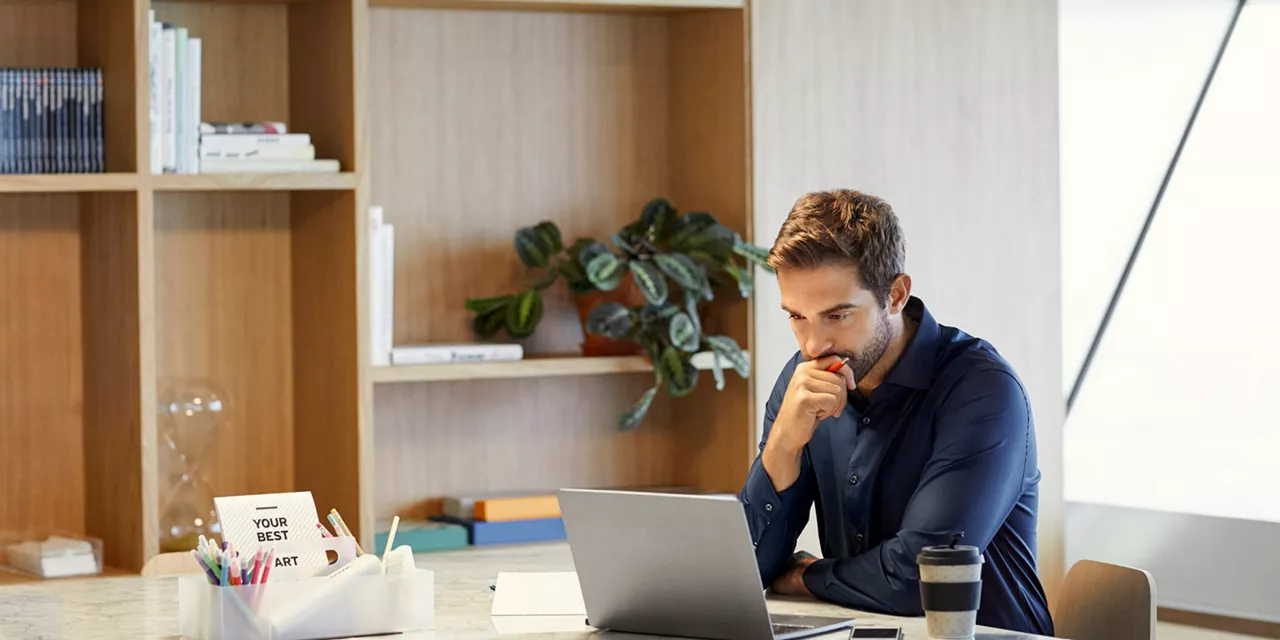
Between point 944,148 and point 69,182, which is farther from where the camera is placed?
point 944,148

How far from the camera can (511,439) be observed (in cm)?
421

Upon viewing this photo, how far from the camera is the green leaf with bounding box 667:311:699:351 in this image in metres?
3.86

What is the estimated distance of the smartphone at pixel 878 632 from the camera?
7.16 feet

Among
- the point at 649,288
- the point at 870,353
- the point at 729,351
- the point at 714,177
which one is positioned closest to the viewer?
the point at 870,353

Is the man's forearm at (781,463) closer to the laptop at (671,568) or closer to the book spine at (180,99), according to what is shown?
the laptop at (671,568)

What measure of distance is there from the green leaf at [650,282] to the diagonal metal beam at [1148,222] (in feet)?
6.39

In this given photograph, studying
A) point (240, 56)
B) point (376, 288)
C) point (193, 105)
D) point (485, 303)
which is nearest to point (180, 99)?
point (193, 105)

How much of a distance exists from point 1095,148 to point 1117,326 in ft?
1.85

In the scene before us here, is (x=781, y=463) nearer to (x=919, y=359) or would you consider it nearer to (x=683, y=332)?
(x=919, y=359)

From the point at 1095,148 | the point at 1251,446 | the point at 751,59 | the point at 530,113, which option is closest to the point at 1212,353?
the point at 1251,446

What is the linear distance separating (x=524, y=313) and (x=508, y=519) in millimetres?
487

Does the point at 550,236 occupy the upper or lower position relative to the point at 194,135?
lower

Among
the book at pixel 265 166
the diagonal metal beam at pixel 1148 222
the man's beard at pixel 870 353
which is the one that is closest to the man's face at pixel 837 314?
the man's beard at pixel 870 353

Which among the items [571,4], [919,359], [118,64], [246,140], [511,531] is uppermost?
[571,4]
